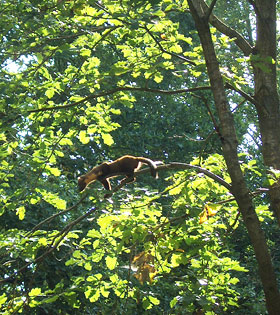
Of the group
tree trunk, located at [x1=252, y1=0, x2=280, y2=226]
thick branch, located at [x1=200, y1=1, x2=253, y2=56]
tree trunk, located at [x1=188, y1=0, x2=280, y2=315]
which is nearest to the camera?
tree trunk, located at [x1=188, y1=0, x2=280, y2=315]

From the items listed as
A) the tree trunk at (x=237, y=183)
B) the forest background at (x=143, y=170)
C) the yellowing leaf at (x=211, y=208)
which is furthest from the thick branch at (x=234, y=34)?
the yellowing leaf at (x=211, y=208)

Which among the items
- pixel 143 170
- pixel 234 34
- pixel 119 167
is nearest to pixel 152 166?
pixel 143 170

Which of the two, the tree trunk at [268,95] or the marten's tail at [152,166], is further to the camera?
the tree trunk at [268,95]

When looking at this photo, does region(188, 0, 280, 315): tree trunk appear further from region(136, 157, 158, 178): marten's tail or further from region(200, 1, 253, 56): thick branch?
region(200, 1, 253, 56): thick branch

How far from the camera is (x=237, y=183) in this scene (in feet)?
18.9

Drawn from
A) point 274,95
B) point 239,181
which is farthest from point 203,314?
point 274,95

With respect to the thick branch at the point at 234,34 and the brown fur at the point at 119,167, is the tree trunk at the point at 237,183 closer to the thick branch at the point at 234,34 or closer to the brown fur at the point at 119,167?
the thick branch at the point at 234,34

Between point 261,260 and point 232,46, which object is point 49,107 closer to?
point 261,260

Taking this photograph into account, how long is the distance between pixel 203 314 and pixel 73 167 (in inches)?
385

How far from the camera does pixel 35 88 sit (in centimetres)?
696

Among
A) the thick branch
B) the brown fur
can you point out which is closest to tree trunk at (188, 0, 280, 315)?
the thick branch

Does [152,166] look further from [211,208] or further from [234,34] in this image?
[234,34]

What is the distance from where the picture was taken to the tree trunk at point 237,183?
573 cm

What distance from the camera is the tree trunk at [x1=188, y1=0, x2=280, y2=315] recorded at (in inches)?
226
